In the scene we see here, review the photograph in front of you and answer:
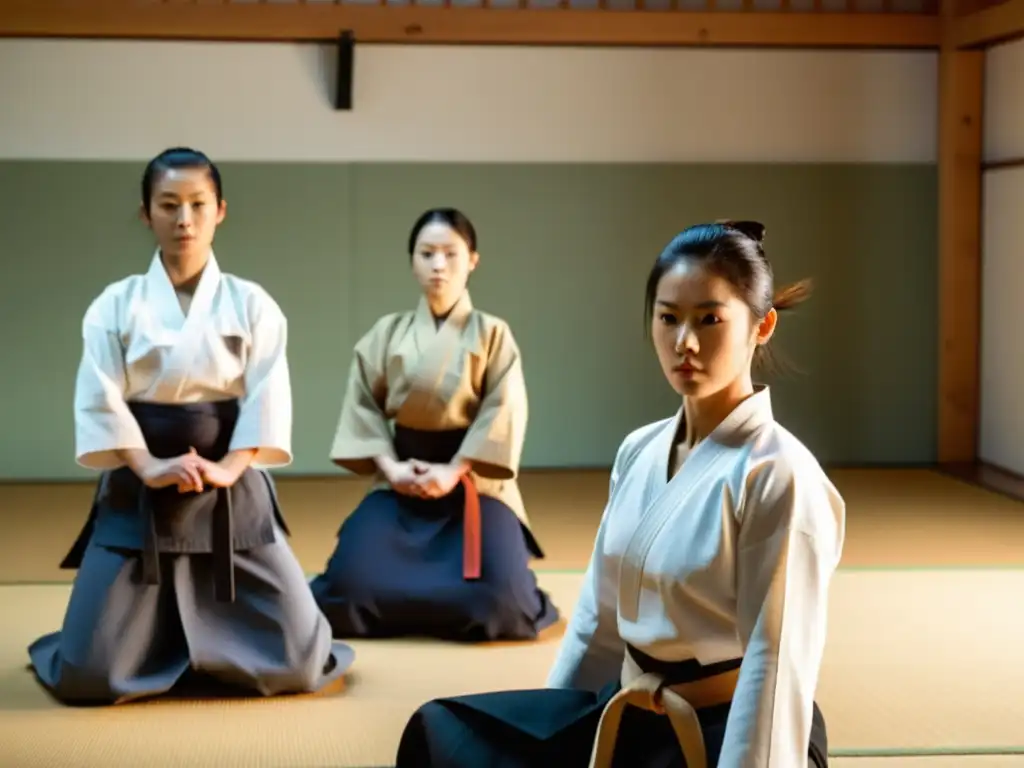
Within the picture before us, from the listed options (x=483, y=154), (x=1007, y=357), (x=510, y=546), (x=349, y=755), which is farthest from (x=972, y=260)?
(x=349, y=755)

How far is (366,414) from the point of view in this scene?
4461 millimetres

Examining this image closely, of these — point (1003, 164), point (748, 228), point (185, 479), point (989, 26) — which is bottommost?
point (185, 479)

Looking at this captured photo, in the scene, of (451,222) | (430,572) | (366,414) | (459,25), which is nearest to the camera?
(430,572)

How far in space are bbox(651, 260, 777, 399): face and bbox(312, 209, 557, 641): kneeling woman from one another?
6.50 feet

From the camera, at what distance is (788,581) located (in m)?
2.06

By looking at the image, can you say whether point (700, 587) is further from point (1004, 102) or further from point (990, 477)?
point (1004, 102)

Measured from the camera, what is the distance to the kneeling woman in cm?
414

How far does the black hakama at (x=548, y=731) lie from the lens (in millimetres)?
2219

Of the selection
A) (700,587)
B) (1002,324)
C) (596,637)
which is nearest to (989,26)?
(1002,324)

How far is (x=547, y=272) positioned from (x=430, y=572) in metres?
2.78

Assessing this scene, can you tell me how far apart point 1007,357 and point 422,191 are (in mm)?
2771

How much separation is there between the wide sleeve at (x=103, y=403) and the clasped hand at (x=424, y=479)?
3.17 ft

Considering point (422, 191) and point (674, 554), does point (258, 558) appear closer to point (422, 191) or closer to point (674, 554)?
point (674, 554)

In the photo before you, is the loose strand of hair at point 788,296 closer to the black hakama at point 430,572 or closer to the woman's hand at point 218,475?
the woman's hand at point 218,475
